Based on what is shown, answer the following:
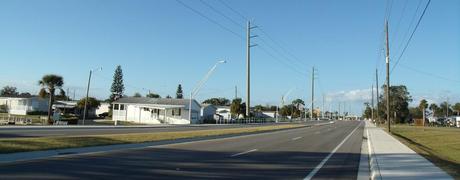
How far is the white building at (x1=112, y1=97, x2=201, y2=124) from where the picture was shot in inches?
3211

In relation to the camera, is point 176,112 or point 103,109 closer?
point 176,112

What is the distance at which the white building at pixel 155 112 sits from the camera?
81562 mm

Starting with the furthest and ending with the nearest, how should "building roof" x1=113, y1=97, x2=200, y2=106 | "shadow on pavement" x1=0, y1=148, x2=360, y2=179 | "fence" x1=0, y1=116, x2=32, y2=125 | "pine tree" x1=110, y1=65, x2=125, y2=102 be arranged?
"pine tree" x1=110, y1=65, x2=125, y2=102 < "building roof" x1=113, y1=97, x2=200, y2=106 < "fence" x1=0, y1=116, x2=32, y2=125 < "shadow on pavement" x1=0, y1=148, x2=360, y2=179

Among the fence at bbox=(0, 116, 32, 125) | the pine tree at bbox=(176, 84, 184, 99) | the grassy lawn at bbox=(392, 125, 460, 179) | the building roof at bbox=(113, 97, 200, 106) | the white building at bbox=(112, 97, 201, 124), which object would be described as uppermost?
the pine tree at bbox=(176, 84, 184, 99)

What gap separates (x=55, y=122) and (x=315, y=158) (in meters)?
42.7

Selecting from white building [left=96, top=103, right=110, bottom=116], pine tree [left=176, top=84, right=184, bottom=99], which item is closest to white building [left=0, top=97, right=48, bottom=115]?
white building [left=96, top=103, right=110, bottom=116]

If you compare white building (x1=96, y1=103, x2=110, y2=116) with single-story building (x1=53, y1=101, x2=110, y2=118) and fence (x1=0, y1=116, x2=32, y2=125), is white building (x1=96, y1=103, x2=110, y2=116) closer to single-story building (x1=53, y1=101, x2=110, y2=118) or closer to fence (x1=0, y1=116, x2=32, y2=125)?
single-story building (x1=53, y1=101, x2=110, y2=118)

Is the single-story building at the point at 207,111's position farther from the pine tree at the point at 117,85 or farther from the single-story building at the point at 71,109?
the pine tree at the point at 117,85

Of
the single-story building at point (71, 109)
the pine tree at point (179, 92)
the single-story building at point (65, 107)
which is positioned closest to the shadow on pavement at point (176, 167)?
the single-story building at point (71, 109)

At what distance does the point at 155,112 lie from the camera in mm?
83125

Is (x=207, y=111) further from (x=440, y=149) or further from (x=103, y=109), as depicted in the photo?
(x=440, y=149)

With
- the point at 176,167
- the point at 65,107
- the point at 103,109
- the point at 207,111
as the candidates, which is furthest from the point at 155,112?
the point at 176,167

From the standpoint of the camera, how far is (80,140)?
22172mm

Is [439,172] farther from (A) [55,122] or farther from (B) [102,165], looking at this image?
(A) [55,122]
